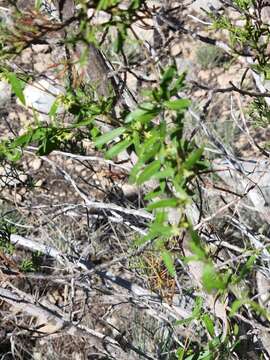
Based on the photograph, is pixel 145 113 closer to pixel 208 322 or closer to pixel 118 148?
pixel 118 148

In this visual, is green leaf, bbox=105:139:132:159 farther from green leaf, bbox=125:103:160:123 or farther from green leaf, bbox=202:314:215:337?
green leaf, bbox=202:314:215:337

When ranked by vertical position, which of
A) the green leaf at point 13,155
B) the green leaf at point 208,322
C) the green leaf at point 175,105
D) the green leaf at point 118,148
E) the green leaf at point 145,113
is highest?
the green leaf at point 175,105

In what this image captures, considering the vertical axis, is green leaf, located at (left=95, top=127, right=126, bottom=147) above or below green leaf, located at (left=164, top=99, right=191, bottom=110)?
below

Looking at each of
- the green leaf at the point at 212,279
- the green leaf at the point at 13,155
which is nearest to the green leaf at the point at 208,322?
the green leaf at the point at 13,155

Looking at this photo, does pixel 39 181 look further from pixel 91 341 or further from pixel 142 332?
pixel 91 341

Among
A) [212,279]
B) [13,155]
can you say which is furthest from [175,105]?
[13,155]

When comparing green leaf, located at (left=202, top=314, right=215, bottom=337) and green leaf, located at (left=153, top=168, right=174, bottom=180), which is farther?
green leaf, located at (left=202, top=314, right=215, bottom=337)

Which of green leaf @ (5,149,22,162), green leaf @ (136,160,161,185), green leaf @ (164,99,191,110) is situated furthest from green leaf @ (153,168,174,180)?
green leaf @ (5,149,22,162)

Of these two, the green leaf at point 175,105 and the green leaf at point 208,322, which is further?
the green leaf at point 208,322

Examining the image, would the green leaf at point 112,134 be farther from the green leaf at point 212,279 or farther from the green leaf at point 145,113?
the green leaf at point 212,279

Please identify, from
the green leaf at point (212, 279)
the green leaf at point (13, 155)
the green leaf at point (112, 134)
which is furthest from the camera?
the green leaf at point (13, 155)

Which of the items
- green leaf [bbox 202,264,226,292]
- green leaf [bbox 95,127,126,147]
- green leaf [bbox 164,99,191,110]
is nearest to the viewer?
green leaf [bbox 202,264,226,292]

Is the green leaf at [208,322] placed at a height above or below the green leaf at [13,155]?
below

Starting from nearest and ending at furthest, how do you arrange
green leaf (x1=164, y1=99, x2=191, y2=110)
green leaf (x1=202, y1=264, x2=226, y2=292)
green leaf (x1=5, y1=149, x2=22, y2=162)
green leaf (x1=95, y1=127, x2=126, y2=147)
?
1. green leaf (x1=202, y1=264, x2=226, y2=292)
2. green leaf (x1=164, y1=99, x2=191, y2=110)
3. green leaf (x1=95, y1=127, x2=126, y2=147)
4. green leaf (x1=5, y1=149, x2=22, y2=162)
